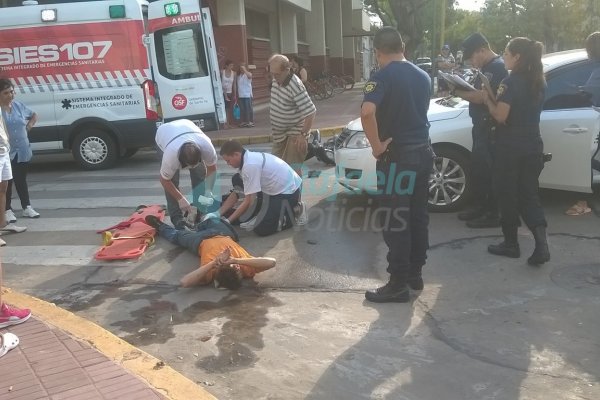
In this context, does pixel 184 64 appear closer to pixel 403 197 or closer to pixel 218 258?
pixel 218 258

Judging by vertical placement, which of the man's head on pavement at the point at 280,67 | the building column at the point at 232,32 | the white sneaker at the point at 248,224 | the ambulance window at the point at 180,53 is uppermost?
the building column at the point at 232,32

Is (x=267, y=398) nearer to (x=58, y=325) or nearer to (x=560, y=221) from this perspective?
(x=58, y=325)

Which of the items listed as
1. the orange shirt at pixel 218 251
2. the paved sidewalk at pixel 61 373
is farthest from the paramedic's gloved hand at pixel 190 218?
the paved sidewalk at pixel 61 373

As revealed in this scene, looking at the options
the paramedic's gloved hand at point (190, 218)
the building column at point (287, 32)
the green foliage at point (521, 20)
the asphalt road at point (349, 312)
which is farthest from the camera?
the building column at point (287, 32)

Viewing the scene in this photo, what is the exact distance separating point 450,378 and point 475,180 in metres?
3.15

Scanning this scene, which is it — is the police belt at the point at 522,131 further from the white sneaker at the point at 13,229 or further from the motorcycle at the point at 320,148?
the white sneaker at the point at 13,229

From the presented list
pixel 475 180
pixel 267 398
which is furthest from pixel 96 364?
pixel 475 180

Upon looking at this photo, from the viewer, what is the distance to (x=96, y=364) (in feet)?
11.2

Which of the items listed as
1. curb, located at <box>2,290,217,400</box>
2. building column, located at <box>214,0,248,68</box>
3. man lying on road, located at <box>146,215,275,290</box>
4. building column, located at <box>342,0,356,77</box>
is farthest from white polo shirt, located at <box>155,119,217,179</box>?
building column, located at <box>342,0,356,77</box>

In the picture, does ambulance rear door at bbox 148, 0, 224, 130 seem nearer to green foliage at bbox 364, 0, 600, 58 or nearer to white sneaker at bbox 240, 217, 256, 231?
white sneaker at bbox 240, 217, 256, 231

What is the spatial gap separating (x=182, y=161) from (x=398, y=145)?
221 centimetres

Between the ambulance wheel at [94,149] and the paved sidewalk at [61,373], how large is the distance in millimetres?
6920

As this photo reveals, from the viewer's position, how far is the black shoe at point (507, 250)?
515 centimetres

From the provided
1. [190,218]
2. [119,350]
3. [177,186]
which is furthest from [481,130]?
[119,350]
